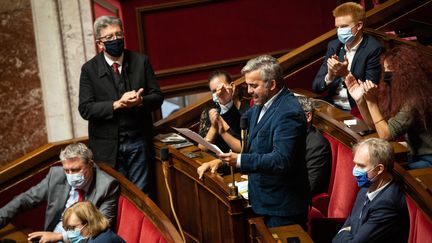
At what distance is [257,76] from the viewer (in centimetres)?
310

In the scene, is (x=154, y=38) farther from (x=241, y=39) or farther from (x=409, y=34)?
(x=409, y=34)

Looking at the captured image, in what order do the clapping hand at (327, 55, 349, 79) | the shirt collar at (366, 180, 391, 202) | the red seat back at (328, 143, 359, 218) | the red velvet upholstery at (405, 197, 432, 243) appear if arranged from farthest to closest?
1. the clapping hand at (327, 55, 349, 79)
2. the red seat back at (328, 143, 359, 218)
3. the shirt collar at (366, 180, 391, 202)
4. the red velvet upholstery at (405, 197, 432, 243)

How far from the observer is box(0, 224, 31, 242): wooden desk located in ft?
12.1

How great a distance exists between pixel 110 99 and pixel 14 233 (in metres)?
0.80

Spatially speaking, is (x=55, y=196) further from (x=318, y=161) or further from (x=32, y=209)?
(x=318, y=161)

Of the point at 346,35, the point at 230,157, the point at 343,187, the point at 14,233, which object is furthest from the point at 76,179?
the point at 346,35

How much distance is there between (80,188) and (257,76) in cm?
113

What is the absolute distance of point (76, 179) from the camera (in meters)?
3.72

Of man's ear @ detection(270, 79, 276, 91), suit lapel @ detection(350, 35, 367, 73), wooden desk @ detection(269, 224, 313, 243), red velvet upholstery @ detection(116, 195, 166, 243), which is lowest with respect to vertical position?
red velvet upholstery @ detection(116, 195, 166, 243)

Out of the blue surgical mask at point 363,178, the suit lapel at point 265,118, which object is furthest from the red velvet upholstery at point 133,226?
the blue surgical mask at point 363,178

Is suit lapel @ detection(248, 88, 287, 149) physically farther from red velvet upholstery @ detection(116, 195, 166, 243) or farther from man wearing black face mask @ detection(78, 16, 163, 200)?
man wearing black face mask @ detection(78, 16, 163, 200)

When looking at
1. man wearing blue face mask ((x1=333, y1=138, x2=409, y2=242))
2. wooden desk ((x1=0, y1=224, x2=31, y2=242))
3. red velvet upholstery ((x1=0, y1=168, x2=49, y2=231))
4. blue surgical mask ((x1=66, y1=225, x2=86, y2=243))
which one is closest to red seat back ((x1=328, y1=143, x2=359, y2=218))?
man wearing blue face mask ((x1=333, y1=138, x2=409, y2=242))

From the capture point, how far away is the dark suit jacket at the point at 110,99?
13.3 ft

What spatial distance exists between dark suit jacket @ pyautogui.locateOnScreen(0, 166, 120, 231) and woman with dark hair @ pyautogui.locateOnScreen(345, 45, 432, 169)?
116cm
